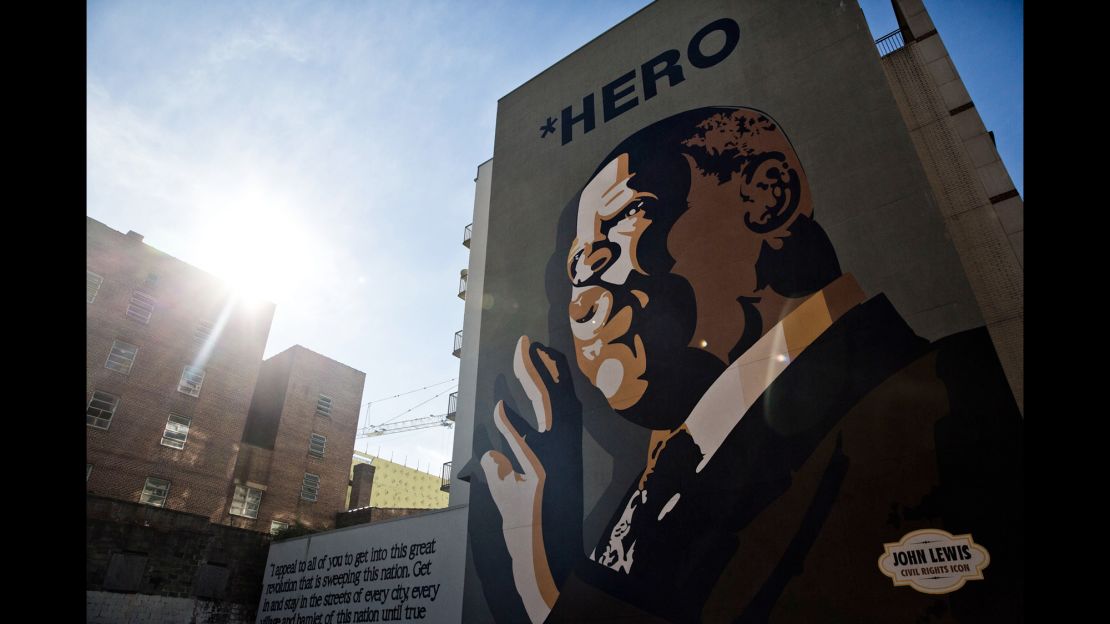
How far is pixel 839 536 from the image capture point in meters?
11.5

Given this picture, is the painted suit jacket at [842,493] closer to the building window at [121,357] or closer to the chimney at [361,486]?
the building window at [121,357]

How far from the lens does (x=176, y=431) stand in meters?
32.6

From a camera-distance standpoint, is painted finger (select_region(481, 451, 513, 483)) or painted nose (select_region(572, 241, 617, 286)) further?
painted nose (select_region(572, 241, 617, 286))

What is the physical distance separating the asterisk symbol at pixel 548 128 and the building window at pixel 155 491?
25.3 metres

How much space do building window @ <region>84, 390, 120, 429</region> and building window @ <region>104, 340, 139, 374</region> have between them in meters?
1.41

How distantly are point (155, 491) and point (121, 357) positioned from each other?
6889mm

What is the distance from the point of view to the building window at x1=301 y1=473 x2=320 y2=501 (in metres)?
38.2

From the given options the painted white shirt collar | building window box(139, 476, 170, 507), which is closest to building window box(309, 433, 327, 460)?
building window box(139, 476, 170, 507)

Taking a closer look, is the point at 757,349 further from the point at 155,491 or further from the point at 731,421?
the point at 155,491

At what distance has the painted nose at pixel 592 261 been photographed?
17312 mm

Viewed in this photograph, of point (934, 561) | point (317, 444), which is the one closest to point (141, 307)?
point (317, 444)

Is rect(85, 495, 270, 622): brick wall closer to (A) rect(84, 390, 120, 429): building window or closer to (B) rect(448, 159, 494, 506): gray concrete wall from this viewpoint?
(A) rect(84, 390, 120, 429): building window

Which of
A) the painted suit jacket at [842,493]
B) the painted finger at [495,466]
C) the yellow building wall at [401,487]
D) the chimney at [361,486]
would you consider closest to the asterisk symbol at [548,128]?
→ the painted finger at [495,466]
